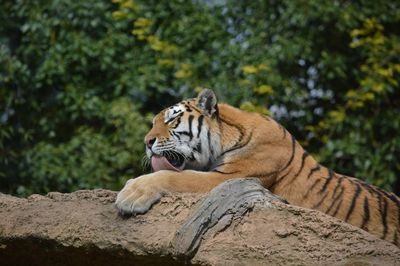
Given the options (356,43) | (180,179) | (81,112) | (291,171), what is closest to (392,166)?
(356,43)

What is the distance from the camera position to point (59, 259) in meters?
3.97

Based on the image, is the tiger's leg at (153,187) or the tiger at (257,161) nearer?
the tiger's leg at (153,187)

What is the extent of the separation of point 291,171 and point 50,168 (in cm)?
325

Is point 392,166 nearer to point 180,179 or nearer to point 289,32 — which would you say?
point 289,32

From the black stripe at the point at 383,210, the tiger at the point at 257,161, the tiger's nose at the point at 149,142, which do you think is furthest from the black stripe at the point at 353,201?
the tiger's nose at the point at 149,142

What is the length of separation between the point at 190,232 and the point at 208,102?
1407 mm

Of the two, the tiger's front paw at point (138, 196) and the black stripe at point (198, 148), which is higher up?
the tiger's front paw at point (138, 196)

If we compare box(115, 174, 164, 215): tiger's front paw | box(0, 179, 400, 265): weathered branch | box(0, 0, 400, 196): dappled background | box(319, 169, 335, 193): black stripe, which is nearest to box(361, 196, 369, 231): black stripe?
box(319, 169, 335, 193): black stripe

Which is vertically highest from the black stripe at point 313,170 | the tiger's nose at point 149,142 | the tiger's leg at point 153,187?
the tiger's leg at point 153,187

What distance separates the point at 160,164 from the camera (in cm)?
448

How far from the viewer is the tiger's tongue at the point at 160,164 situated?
4475 mm

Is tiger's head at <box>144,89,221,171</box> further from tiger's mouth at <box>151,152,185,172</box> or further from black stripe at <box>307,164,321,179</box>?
black stripe at <box>307,164,321,179</box>

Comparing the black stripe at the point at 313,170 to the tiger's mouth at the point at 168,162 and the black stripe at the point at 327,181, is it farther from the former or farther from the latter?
the tiger's mouth at the point at 168,162

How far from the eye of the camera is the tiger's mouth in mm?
4484
